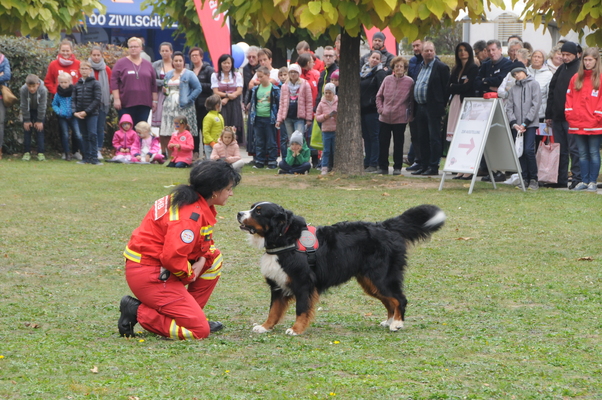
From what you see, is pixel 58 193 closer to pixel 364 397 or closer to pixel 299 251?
pixel 299 251

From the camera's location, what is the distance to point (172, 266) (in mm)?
5562

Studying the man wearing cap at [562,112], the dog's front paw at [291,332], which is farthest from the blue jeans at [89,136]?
the dog's front paw at [291,332]

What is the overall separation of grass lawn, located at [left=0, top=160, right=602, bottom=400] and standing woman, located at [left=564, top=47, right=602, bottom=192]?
1.08 m

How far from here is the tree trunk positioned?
1444 centimetres

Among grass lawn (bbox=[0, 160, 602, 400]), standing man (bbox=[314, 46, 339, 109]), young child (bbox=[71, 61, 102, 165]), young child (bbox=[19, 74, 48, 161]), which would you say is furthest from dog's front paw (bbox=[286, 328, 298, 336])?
young child (bbox=[19, 74, 48, 161])

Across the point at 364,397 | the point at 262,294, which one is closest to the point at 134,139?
the point at 262,294

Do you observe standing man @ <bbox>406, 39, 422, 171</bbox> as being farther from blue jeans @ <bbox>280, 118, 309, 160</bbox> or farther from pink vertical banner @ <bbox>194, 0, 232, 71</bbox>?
pink vertical banner @ <bbox>194, 0, 232, 71</bbox>

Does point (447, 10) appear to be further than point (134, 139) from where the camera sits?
No

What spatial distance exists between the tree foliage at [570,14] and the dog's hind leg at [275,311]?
28.8 feet

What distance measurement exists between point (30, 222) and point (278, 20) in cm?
467

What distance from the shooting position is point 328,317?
6438 millimetres

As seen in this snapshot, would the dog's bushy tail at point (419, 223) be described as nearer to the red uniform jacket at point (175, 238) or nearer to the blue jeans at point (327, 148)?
the red uniform jacket at point (175, 238)

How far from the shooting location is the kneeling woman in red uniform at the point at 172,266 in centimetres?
563

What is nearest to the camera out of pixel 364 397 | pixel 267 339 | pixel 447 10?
pixel 364 397
